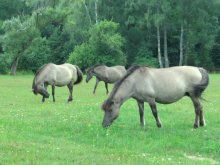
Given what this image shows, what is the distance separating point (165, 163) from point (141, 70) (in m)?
5.38

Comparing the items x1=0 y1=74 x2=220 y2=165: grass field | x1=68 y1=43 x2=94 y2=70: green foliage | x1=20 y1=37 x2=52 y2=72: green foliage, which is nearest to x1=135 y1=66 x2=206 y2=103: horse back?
x1=0 y1=74 x2=220 y2=165: grass field

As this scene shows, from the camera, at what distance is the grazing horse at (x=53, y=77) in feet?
76.4

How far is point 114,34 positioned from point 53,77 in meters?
42.2

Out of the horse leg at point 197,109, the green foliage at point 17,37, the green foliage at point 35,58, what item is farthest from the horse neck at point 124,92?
the green foliage at point 35,58

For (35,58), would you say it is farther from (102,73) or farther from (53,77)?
(53,77)

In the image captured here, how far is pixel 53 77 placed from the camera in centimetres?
2477

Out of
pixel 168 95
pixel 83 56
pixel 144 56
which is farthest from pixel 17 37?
pixel 168 95

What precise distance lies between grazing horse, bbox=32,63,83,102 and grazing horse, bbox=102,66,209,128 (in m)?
9.46

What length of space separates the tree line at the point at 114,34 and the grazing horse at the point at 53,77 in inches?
1432

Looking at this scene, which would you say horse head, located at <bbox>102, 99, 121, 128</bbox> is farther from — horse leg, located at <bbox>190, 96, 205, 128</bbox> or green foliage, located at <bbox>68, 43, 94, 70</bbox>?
green foliage, located at <bbox>68, 43, 94, 70</bbox>

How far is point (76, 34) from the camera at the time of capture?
70.1 m

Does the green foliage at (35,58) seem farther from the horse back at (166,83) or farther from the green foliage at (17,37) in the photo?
the horse back at (166,83)

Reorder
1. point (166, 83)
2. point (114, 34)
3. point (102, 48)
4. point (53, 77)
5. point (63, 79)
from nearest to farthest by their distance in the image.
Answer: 1. point (166, 83)
2. point (53, 77)
3. point (63, 79)
4. point (114, 34)
5. point (102, 48)

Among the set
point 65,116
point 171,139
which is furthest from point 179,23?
point 171,139
